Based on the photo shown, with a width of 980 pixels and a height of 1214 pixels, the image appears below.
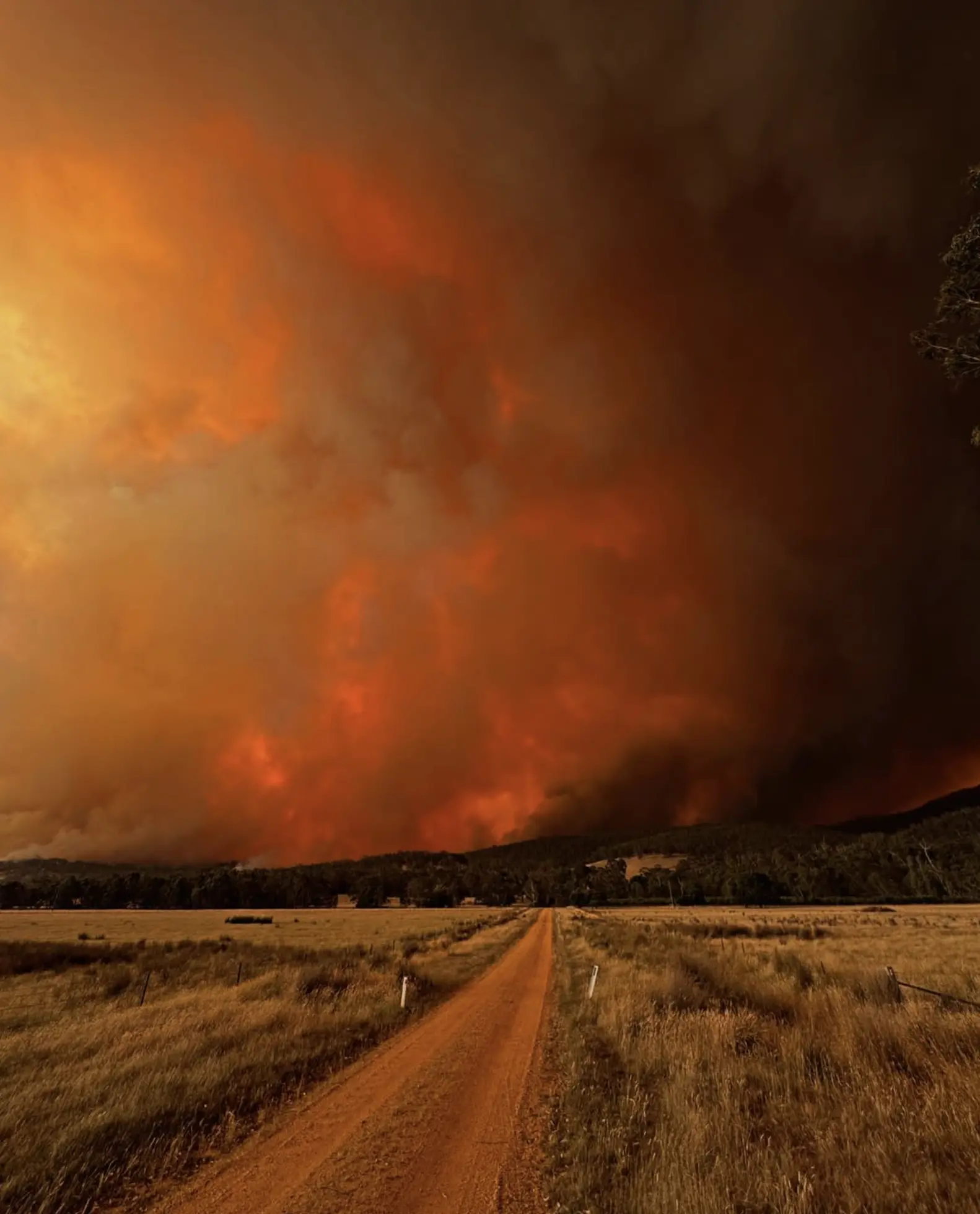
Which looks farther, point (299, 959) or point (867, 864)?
point (867, 864)

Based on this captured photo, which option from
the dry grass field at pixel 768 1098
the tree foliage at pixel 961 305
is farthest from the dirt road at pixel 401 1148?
the tree foliage at pixel 961 305

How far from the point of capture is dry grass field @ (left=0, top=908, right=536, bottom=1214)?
7.84 m

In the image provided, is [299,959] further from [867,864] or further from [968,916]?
[867,864]

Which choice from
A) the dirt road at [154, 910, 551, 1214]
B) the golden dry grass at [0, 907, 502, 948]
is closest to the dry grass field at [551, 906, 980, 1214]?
the dirt road at [154, 910, 551, 1214]

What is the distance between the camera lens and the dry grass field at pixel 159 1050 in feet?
25.7

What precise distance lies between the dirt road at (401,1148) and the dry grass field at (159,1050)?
88 centimetres

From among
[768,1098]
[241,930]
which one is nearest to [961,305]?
[768,1098]

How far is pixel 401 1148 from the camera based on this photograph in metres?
8.52

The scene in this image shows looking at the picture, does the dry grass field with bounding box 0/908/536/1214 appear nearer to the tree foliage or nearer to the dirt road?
the dirt road

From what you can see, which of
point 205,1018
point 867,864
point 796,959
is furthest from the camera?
point 867,864

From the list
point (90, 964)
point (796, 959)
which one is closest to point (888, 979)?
point (796, 959)

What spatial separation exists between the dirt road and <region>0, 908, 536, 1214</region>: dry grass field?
0.88 m

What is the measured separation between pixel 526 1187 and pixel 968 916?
98.5 m

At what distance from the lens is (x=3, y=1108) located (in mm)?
9289
